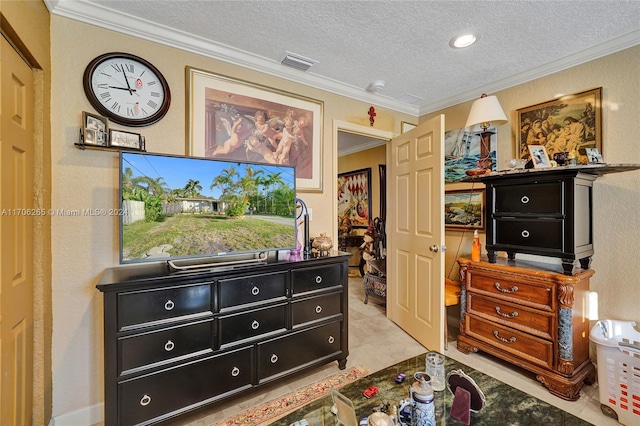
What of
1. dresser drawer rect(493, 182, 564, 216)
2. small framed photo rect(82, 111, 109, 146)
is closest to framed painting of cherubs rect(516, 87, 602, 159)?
dresser drawer rect(493, 182, 564, 216)

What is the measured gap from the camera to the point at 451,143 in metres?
3.14

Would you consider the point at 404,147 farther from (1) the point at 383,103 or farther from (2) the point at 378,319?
(2) the point at 378,319

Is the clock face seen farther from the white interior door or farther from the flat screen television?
the white interior door

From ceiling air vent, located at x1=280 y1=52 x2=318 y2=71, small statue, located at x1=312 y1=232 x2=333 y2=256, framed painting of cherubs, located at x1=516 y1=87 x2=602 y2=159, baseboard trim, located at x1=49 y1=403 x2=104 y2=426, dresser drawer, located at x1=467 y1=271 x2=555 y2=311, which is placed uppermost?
ceiling air vent, located at x1=280 y1=52 x2=318 y2=71

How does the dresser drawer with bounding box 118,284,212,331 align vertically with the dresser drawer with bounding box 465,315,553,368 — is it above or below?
above

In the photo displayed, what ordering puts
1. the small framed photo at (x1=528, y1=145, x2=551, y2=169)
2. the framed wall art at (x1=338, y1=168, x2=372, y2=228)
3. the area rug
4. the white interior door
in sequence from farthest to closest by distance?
the framed wall art at (x1=338, y1=168, x2=372, y2=228)
the white interior door
the small framed photo at (x1=528, y1=145, x2=551, y2=169)
the area rug

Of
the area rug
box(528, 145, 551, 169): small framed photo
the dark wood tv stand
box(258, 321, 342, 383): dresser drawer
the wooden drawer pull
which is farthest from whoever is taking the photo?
box(528, 145, 551, 169): small framed photo

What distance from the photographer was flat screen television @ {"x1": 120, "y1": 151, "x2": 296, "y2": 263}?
5.39ft

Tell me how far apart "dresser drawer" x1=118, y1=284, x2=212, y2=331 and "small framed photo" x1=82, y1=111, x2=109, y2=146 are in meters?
0.97

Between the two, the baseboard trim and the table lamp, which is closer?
the baseboard trim

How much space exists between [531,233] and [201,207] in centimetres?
253

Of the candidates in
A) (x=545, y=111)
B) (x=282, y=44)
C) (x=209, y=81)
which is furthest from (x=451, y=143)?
(x=209, y=81)

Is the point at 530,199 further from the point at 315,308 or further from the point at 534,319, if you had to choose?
the point at 315,308

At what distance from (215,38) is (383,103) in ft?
6.09
